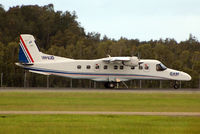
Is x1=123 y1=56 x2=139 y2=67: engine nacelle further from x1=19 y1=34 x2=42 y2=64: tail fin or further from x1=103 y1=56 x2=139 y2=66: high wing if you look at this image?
x1=19 y1=34 x2=42 y2=64: tail fin

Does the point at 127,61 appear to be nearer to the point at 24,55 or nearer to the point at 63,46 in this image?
the point at 24,55

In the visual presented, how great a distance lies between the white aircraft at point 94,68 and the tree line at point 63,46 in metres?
6.30

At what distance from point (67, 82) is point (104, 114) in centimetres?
3020

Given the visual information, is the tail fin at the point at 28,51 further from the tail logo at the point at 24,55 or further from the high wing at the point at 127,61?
the high wing at the point at 127,61

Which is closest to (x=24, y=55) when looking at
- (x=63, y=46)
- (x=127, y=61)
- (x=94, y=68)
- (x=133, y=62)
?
(x=94, y=68)

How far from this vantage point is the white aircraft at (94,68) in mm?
41728

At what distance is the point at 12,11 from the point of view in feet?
295

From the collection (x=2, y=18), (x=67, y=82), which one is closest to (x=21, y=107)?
(x=67, y=82)
